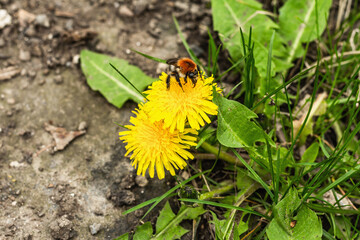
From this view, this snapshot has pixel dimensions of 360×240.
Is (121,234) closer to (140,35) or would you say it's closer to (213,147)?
(213,147)

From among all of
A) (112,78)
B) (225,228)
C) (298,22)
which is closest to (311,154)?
(225,228)

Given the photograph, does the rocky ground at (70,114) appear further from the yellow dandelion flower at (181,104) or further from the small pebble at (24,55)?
the yellow dandelion flower at (181,104)

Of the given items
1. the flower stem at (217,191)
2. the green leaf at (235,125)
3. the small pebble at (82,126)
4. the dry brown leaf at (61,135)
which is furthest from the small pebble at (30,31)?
the flower stem at (217,191)

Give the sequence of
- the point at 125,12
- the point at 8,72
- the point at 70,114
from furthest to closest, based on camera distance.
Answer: the point at 125,12
the point at 8,72
the point at 70,114

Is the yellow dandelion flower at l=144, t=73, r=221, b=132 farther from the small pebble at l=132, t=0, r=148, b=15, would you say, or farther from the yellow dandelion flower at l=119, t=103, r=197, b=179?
the small pebble at l=132, t=0, r=148, b=15

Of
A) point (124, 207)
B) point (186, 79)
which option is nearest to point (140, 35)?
point (186, 79)

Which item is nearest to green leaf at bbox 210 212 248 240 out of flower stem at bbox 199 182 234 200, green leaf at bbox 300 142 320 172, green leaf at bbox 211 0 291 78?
flower stem at bbox 199 182 234 200

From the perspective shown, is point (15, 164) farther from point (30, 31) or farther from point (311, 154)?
point (311, 154)
